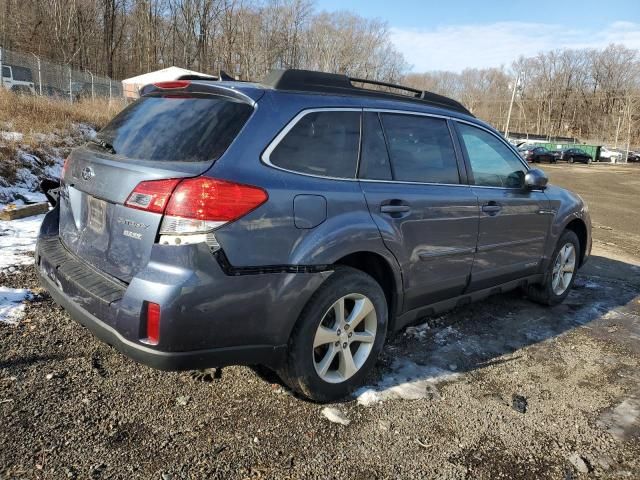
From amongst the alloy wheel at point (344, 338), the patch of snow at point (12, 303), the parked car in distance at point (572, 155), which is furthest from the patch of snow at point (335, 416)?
the parked car in distance at point (572, 155)

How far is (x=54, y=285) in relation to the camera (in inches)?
114

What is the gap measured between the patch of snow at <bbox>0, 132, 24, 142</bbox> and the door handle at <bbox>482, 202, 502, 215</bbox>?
8.96 m

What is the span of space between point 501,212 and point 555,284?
152cm

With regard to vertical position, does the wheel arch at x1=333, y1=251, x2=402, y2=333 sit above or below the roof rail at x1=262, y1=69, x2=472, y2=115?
below

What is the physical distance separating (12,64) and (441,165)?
2360 centimetres

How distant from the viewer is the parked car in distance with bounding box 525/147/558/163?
45.1 metres

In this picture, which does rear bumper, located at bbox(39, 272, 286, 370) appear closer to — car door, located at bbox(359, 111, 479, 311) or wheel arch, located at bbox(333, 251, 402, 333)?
wheel arch, located at bbox(333, 251, 402, 333)

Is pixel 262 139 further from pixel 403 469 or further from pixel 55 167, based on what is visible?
pixel 55 167

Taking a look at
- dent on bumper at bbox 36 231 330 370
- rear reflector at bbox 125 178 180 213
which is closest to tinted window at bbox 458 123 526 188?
dent on bumper at bbox 36 231 330 370

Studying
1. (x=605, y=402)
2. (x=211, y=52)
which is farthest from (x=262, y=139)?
(x=211, y=52)

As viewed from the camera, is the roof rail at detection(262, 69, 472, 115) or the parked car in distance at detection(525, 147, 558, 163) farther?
the parked car in distance at detection(525, 147, 558, 163)

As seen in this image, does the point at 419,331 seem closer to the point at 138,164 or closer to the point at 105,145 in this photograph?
the point at 138,164

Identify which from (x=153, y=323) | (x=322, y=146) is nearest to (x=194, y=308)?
(x=153, y=323)

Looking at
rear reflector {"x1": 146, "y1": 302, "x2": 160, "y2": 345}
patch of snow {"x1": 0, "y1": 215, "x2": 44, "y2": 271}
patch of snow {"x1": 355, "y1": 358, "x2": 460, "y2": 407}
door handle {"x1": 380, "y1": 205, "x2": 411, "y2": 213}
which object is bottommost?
patch of snow {"x1": 355, "y1": 358, "x2": 460, "y2": 407}
